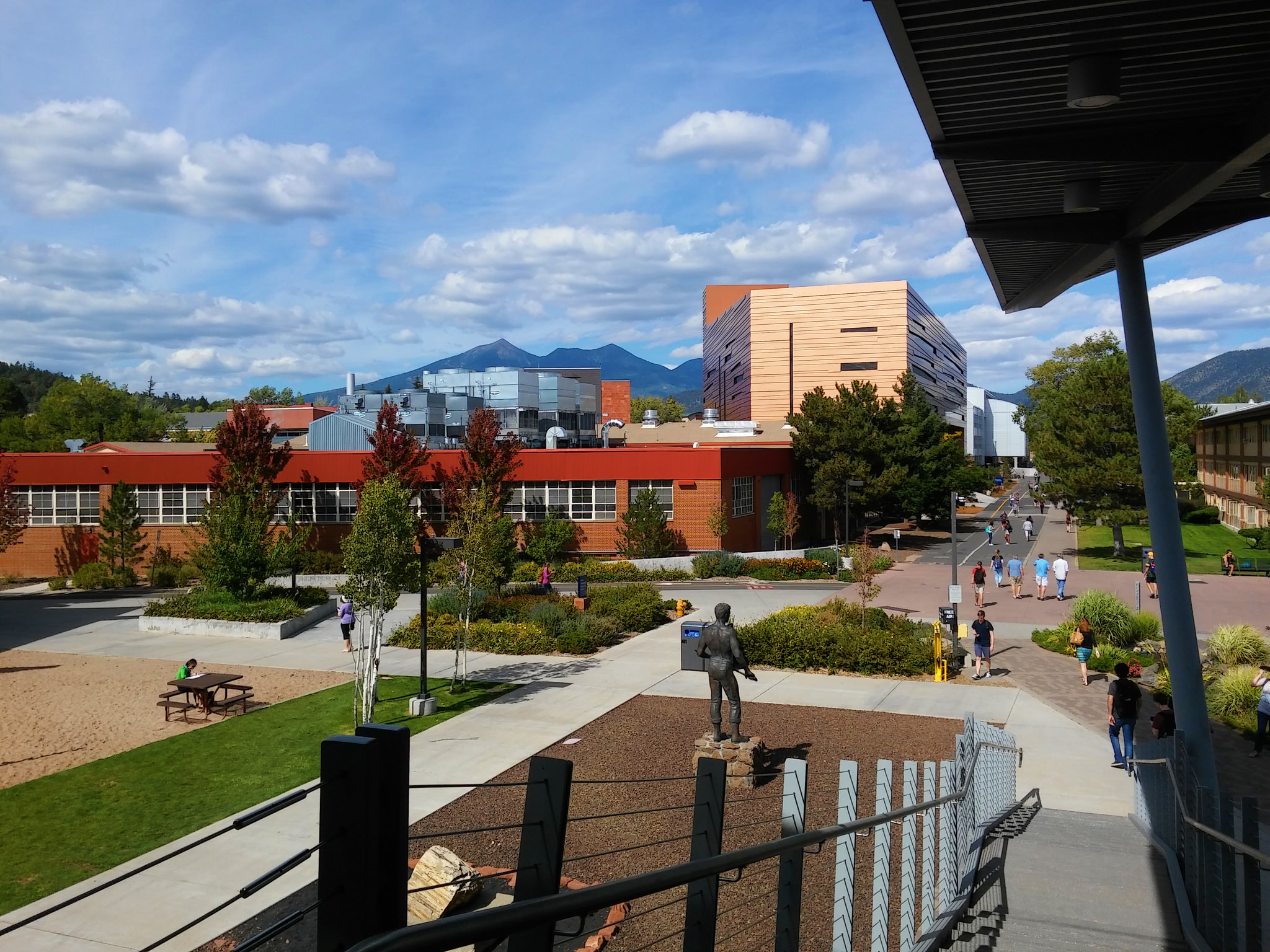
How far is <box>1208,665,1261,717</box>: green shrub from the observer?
16.1 meters

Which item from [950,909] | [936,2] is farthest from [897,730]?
[936,2]

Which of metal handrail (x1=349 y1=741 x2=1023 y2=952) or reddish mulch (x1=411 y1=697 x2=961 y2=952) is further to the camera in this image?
reddish mulch (x1=411 y1=697 x2=961 y2=952)

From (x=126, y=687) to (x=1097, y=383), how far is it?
42.1 metres

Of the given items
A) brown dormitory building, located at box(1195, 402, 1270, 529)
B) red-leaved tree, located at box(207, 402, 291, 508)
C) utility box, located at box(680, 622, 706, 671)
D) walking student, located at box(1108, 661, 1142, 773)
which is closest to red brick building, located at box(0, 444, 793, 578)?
red-leaved tree, located at box(207, 402, 291, 508)

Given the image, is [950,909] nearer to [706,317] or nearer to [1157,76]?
[1157,76]

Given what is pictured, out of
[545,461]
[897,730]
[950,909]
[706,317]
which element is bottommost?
[897,730]

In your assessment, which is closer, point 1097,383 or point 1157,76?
point 1157,76

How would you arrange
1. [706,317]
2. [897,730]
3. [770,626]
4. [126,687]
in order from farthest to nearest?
[706,317], [770,626], [126,687], [897,730]

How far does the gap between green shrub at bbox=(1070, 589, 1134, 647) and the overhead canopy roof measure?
50.0 feet

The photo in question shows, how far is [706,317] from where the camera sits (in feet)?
536

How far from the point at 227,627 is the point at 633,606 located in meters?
11.5

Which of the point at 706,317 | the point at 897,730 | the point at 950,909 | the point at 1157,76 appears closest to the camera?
the point at 1157,76

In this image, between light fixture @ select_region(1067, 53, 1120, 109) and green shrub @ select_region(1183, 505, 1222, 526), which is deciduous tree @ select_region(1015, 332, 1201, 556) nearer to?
Result: green shrub @ select_region(1183, 505, 1222, 526)

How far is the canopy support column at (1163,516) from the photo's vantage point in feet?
31.2
